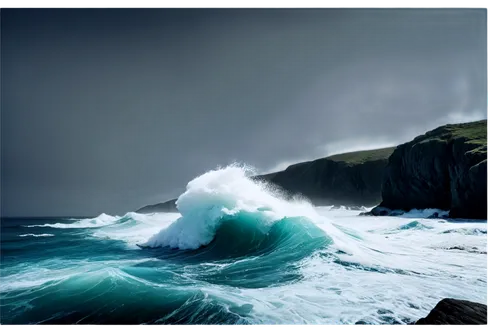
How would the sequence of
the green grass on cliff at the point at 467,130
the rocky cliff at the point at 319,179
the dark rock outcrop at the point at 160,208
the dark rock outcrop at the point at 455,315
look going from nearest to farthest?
the dark rock outcrop at the point at 455,315, the green grass on cliff at the point at 467,130, the dark rock outcrop at the point at 160,208, the rocky cliff at the point at 319,179

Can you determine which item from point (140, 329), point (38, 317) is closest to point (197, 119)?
point (140, 329)

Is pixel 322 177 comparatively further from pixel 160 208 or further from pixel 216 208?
pixel 160 208

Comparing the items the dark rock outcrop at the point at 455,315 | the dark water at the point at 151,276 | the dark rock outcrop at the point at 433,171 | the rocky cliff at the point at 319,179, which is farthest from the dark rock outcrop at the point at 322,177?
the dark rock outcrop at the point at 433,171

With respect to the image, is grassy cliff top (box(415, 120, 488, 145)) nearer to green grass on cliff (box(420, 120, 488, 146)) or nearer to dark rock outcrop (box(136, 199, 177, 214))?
green grass on cliff (box(420, 120, 488, 146))

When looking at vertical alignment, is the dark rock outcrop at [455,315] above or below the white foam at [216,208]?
below

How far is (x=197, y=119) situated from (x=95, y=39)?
136 cm

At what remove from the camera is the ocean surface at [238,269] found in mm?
2377

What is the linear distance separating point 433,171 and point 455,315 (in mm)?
13398

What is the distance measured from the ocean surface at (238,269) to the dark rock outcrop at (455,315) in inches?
7.3

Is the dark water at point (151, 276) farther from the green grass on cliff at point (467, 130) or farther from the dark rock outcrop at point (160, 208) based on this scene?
the green grass on cliff at point (467, 130)

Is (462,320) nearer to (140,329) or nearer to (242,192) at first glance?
(140,329)

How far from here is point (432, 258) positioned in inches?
148

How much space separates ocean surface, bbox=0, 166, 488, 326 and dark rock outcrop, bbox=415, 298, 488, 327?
0.61 ft

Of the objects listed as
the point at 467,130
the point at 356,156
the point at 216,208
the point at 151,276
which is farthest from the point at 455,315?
the point at 356,156
